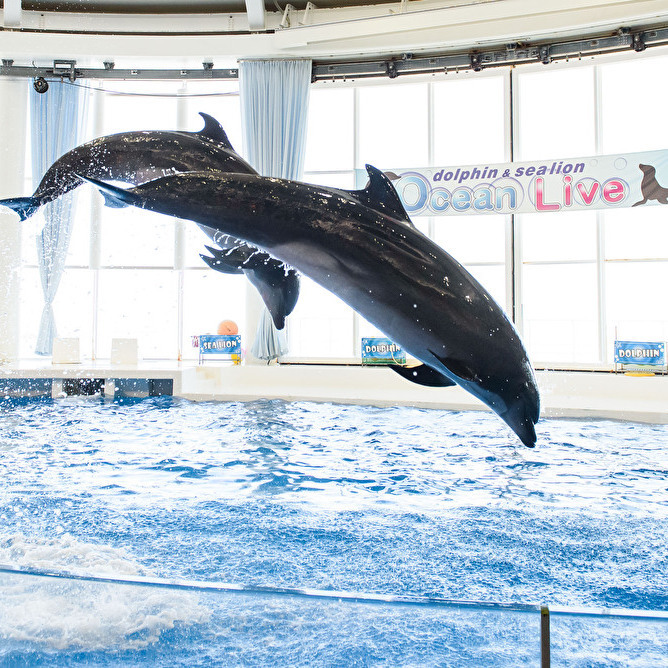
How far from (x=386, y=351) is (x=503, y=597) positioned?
24.7ft

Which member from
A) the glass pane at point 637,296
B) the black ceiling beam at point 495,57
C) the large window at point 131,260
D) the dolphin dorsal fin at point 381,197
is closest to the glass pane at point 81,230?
the large window at point 131,260

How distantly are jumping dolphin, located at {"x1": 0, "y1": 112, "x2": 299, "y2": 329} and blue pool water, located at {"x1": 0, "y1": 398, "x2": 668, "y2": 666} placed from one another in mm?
1207

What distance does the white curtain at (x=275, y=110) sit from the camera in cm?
1054

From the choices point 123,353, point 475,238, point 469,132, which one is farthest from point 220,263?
point 475,238

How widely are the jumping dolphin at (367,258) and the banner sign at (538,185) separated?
25.7 feet

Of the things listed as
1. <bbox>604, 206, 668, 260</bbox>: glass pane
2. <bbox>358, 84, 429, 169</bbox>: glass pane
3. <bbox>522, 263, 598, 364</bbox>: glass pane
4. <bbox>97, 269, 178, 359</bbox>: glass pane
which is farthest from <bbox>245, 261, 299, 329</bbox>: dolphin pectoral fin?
<bbox>522, 263, 598, 364</bbox>: glass pane

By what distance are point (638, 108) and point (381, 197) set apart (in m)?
26.9

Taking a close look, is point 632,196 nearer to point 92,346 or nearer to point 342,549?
point 342,549

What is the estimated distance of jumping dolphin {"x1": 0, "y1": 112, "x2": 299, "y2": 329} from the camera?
2.65 m

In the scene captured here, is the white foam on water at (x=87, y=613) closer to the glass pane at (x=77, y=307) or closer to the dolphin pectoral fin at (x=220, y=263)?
the dolphin pectoral fin at (x=220, y=263)

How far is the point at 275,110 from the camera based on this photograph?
10.6m

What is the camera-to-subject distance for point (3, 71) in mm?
10836

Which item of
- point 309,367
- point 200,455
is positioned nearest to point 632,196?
point 309,367

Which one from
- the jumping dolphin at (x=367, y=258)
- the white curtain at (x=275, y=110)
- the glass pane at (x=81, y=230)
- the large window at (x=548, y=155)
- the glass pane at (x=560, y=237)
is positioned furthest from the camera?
the glass pane at (x=560, y=237)
